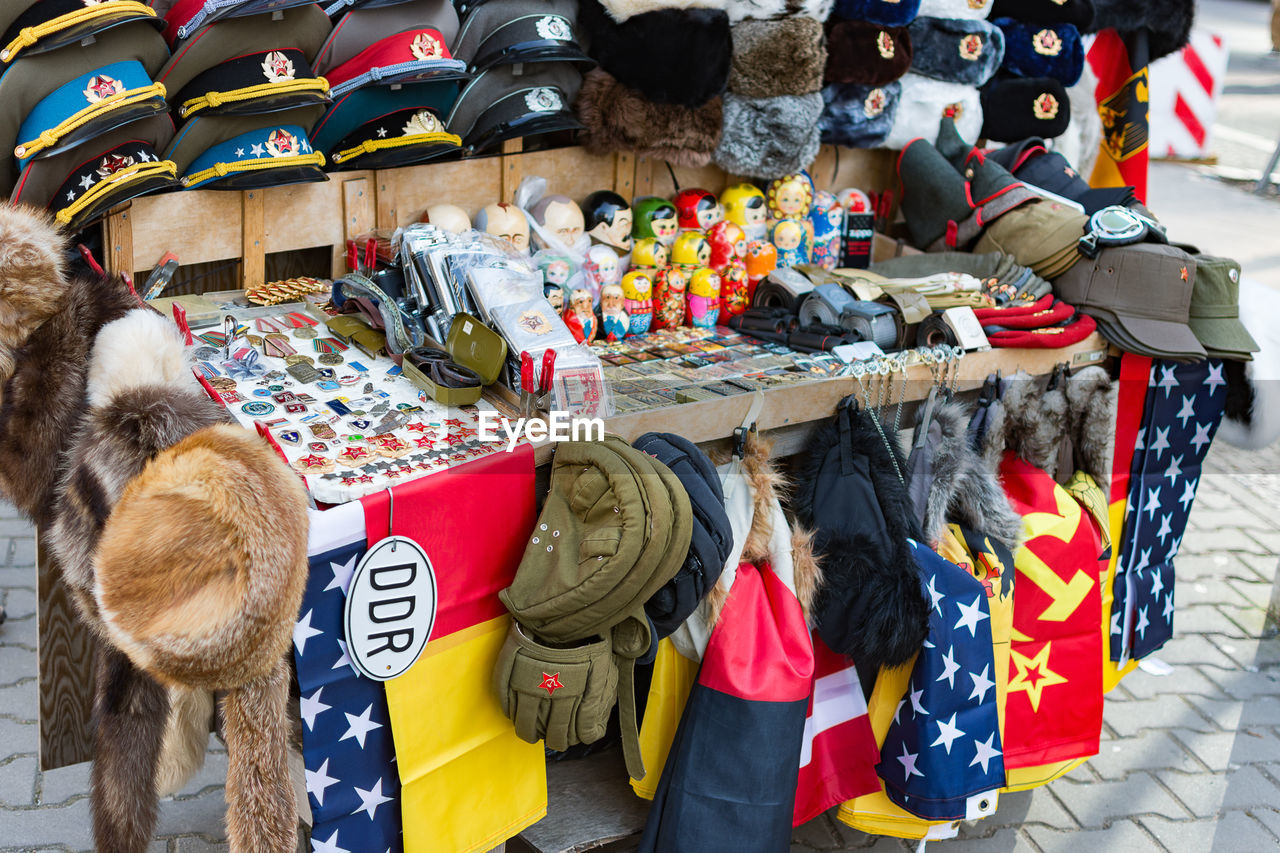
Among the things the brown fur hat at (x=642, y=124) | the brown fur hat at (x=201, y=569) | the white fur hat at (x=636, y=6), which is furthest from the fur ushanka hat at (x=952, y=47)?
the brown fur hat at (x=201, y=569)

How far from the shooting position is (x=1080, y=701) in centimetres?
290

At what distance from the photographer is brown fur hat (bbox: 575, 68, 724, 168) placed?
117 inches

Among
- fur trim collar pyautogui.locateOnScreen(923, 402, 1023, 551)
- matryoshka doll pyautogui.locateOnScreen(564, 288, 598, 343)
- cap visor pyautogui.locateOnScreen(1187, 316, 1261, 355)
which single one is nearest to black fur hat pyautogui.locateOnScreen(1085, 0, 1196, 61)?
cap visor pyautogui.locateOnScreen(1187, 316, 1261, 355)

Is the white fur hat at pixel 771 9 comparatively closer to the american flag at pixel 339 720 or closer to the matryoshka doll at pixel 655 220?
the matryoshka doll at pixel 655 220

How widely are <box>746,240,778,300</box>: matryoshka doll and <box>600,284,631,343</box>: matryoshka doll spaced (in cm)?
46

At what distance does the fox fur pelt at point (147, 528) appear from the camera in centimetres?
167

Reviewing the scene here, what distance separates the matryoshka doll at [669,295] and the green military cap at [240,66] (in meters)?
1.06

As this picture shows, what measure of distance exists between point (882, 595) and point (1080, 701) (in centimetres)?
85

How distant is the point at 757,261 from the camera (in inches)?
128

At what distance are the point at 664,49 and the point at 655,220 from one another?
45 cm

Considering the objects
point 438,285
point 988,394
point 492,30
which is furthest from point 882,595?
point 492,30

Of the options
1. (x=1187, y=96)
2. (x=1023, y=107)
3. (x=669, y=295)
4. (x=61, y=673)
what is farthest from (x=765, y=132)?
(x=1187, y=96)

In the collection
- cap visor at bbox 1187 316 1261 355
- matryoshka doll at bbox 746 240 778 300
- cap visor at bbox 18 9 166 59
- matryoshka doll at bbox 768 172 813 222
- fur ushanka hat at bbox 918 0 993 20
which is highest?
fur ushanka hat at bbox 918 0 993 20

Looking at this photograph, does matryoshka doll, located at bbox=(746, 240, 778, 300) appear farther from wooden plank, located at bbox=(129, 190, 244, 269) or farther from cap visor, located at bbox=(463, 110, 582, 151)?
wooden plank, located at bbox=(129, 190, 244, 269)
